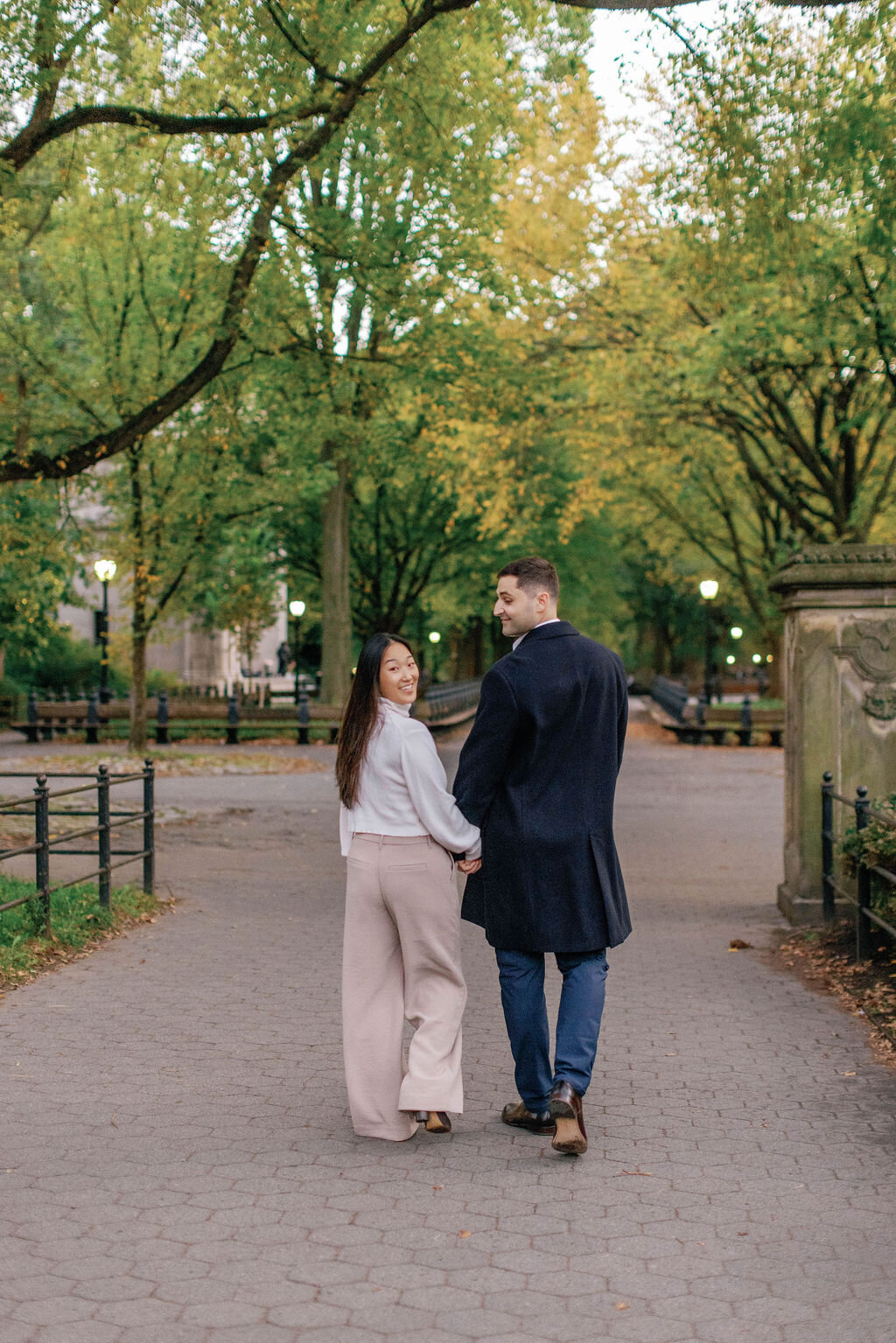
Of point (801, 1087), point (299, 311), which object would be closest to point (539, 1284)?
point (801, 1087)

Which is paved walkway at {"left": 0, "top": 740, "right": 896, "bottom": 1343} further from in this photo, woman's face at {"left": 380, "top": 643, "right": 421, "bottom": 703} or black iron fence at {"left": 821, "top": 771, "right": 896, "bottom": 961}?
woman's face at {"left": 380, "top": 643, "right": 421, "bottom": 703}

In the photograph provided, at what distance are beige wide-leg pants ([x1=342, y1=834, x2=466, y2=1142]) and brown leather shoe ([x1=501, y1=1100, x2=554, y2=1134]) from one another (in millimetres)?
315

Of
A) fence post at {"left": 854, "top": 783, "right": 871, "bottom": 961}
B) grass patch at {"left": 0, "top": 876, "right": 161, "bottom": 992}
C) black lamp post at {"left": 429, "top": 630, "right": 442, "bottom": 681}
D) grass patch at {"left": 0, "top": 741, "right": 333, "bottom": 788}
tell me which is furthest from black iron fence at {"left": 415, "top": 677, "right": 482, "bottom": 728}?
fence post at {"left": 854, "top": 783, "right": 871, "bottom": 961}

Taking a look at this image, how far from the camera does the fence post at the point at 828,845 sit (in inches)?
350

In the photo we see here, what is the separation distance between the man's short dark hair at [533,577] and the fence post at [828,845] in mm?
4308

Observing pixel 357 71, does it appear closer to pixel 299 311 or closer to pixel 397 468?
pixel 299 311

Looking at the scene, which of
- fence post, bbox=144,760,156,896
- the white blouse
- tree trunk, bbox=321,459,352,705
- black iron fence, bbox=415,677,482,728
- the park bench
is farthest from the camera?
black iron fence, bbox=415,677,482,728

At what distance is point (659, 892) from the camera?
37.5 ft

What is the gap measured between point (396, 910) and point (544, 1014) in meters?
0.64

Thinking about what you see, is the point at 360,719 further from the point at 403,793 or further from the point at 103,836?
the point at 103,836

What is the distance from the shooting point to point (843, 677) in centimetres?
938

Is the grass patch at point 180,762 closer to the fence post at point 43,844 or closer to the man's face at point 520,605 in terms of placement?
the fence post at point 43,844

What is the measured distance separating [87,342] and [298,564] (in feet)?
57.0

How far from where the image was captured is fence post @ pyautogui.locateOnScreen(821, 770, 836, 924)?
8891mm
